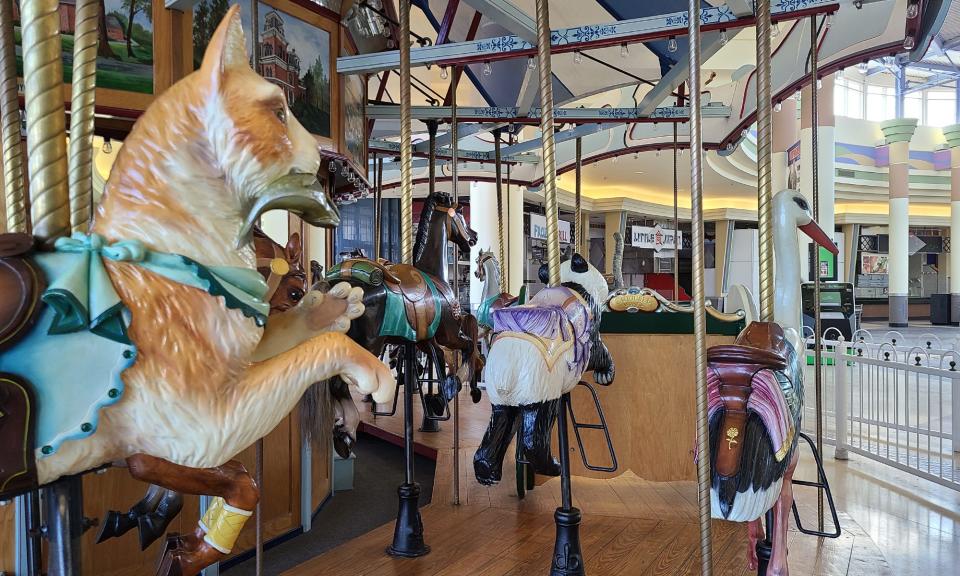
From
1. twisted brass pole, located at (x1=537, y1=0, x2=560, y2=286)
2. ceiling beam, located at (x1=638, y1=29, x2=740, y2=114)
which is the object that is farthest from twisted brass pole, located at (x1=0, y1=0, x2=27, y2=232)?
ceiling beam, located at (x1=638, y1=29, x2=740, y2=114)

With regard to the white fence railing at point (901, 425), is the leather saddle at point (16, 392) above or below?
above

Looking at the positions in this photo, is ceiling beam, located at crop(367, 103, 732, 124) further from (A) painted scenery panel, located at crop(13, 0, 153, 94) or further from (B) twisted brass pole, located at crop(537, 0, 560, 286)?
(B) twisted brass pole, located at crop(537, 0, 560, 286)

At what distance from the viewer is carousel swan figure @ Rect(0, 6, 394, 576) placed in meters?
0.89

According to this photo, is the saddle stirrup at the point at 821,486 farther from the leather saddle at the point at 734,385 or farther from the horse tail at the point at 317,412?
the horse tail at the point at 317,412

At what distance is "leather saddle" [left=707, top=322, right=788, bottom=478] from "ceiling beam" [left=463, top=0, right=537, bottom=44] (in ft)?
5.99

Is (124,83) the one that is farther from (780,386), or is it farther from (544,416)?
(780,386)

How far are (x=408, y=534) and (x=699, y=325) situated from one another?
1770 millimetres

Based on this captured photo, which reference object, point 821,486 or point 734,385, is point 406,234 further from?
point 821,486

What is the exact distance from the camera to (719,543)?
109 inches

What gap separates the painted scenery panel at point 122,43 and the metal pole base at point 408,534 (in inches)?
79.8

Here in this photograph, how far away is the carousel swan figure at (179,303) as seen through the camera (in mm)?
888

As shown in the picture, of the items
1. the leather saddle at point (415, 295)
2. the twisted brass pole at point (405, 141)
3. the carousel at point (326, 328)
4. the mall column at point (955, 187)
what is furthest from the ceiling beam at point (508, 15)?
the mall column at point (955, 187)

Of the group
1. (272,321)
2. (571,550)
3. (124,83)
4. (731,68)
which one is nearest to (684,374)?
(571,550)

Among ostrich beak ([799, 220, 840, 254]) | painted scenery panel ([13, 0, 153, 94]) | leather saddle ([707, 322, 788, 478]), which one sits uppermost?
painted scenery panel ([13, 0, 153, 94])
